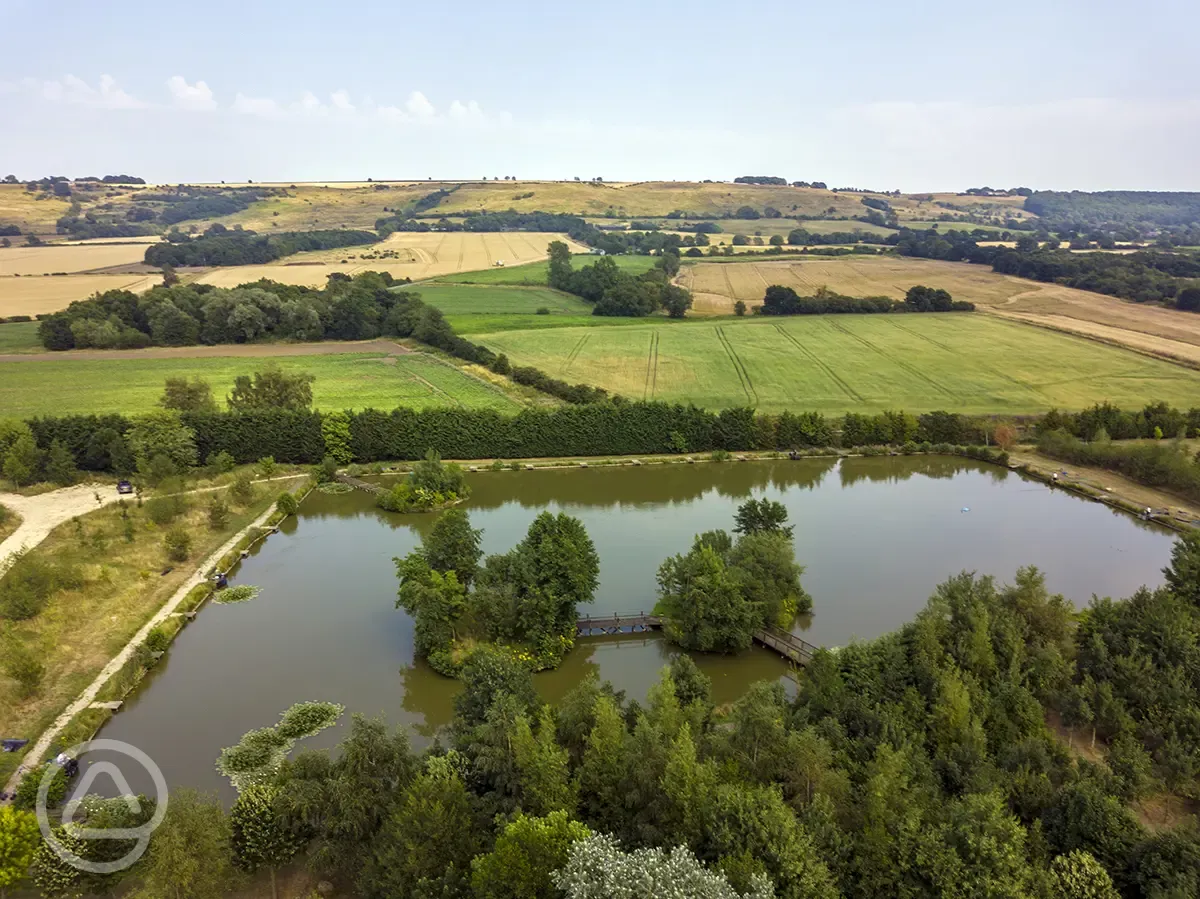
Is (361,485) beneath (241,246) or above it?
beneath

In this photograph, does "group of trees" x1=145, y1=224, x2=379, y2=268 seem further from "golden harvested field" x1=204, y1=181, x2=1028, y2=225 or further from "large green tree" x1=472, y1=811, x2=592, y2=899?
Result: "large green tree" x1=472, y1=811, x2=592, y2=899

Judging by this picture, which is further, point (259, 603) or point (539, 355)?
point (539, 355)

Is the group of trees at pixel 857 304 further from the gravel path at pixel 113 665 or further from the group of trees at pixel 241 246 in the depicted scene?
the group of trees at pixel 241 246

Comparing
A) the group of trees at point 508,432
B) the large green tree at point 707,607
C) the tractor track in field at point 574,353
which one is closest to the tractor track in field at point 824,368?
the group of trees at point 508,432

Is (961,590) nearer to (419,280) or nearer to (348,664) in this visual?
(348,664)

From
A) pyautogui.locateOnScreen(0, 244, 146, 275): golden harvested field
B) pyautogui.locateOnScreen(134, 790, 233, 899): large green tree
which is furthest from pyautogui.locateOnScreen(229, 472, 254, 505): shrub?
pyautogui.locateOnScreen(0, 244, 146, 275): golden harvested field

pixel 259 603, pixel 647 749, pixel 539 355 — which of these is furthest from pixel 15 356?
pixel 647 749

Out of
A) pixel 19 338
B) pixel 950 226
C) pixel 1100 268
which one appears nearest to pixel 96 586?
pixel 19 338

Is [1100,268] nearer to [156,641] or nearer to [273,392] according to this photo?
[273,392]
